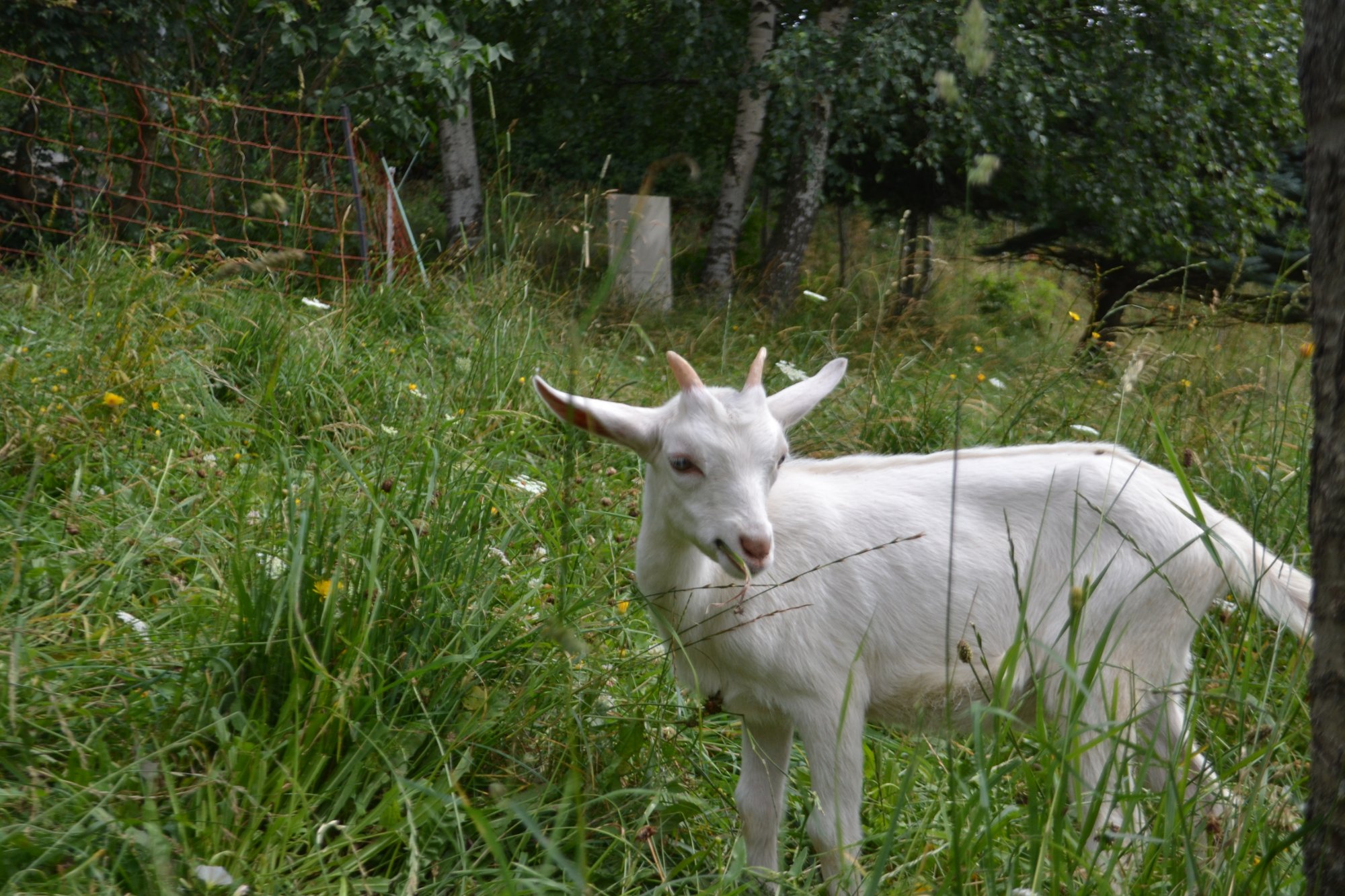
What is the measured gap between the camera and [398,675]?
2398 mm

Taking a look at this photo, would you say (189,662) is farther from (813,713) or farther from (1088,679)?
(1088,679)

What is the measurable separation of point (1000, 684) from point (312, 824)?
4.48 ft

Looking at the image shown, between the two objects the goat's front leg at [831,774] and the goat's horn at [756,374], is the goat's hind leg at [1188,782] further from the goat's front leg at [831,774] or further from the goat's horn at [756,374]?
the goat's horn at [756,374]

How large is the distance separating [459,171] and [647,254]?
1.79m

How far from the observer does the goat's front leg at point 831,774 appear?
2.57m

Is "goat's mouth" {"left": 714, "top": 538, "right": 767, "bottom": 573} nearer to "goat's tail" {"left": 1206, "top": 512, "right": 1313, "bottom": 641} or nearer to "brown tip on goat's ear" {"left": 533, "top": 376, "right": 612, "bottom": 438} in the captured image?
"brown tip on goat's ear" {"left": 533, "top": 376, "right": 612, "bottom": 438}

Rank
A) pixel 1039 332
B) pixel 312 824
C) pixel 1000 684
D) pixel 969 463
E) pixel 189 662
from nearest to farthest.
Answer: pixel 1000 684, pixel 312 824, pixel 189 662, pixel 969 463, pixel 1039 332

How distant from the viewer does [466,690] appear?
2.44m

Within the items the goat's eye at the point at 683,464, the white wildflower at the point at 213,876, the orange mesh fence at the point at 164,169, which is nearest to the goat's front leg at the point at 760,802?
the goat's eye at the point at 683,464

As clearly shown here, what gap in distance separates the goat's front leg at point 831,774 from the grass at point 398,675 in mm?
89

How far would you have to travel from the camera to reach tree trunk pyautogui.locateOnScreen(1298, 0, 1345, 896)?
1.52 meters

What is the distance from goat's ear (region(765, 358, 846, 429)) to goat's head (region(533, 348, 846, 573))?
0.40ft

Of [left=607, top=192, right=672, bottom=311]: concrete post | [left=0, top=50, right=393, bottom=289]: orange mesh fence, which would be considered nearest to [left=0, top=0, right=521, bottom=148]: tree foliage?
[left=0, top=50, right=393, bottom=289]: orange mesh fence

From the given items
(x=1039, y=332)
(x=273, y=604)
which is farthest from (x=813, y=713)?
(x=1039, y=332)
